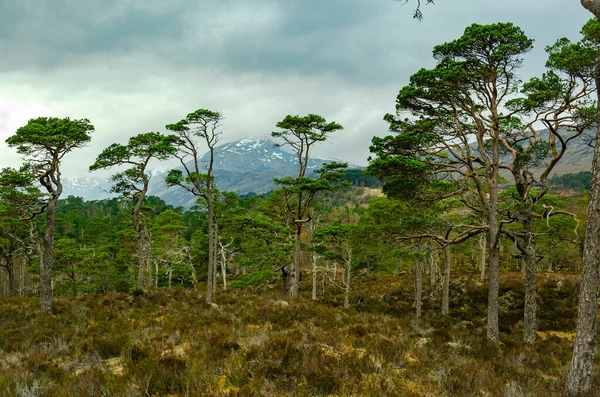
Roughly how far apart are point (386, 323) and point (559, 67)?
11.2 metres

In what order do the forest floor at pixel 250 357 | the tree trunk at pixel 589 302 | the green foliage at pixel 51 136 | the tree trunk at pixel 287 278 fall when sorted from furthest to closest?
the tree trunk at pixel 287 278 → the green foliage at pixel 51 136 → the tree trunk at pixel 589 302 → the forest floor at pixel 250 357

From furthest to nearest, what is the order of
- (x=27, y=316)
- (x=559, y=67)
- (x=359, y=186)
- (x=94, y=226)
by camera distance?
(x=359, y=186), (x=94, y=226), (x=27, y=316), (x=559, y=67)

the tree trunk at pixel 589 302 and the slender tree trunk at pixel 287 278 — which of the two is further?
the slender tree trunk at pixel 287 278

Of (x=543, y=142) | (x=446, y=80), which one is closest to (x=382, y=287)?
(x=543, y=142)

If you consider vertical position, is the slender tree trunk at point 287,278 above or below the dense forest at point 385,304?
below

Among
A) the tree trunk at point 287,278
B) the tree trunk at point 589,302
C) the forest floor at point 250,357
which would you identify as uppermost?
the tree trunk at point 589,302

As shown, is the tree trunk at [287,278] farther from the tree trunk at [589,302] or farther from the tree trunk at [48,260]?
the tree trunk at [589,302]

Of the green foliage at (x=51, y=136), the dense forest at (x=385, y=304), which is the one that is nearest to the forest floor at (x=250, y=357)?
the dense forest at (x=385, y=304)

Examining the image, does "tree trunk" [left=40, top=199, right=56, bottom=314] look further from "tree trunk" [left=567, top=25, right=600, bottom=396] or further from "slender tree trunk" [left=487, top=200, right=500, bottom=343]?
"slender tree trunk" [left=487, top=200, right=500, bottom=343]

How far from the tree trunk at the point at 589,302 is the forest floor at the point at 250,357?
1.71ft

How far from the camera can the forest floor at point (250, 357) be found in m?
5.37

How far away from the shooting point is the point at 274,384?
5.25 meters

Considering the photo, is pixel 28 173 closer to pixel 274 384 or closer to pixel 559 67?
pixel 274 384

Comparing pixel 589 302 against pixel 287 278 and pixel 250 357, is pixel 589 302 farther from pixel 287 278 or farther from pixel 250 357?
pixel 287 278
